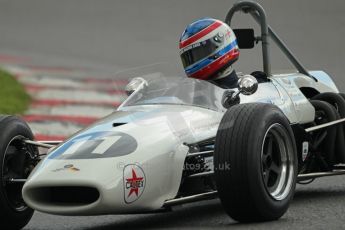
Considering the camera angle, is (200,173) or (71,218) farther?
(71,218)

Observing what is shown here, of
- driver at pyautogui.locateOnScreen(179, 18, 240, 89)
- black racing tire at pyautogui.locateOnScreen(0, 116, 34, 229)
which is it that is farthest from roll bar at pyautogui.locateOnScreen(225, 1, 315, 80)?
black racing tire at pyautogui.locateOnScreen(0, 116, 34, 229)

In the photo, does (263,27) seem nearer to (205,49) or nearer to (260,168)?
(205,49)

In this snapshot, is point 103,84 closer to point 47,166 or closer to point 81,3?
point 81,3

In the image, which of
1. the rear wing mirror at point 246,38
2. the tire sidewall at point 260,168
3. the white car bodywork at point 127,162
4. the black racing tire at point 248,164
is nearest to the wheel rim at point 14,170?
the white car bodywork at point 127,162

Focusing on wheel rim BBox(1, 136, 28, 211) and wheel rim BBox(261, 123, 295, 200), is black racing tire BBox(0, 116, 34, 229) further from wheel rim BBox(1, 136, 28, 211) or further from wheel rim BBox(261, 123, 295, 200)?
wheel rim BBox(261, 123, 295, 200)

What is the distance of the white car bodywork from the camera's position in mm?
5660

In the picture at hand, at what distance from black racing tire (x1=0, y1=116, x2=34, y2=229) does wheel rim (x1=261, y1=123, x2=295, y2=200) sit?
1.63 meters

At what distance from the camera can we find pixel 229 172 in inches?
228

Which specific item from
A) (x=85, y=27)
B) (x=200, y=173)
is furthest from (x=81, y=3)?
(x=200, y=173)

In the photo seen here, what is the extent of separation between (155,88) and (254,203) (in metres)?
1.42

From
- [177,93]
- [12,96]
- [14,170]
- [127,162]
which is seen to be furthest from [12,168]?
[12,96]

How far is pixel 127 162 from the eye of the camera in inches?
227

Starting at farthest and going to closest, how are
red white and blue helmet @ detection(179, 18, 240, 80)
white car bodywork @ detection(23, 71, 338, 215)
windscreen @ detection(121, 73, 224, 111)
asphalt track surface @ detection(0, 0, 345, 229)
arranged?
asphalt track surface @ detection(0, 0, 345, 229)
red white and blue helmet @ detection(179, 18, 240, 80)
windscreen @ detection(121, 73, 224, 111)
white car bodywork @ detection(23, 71, 338, 215)

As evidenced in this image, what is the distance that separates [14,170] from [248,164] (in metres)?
1.71
